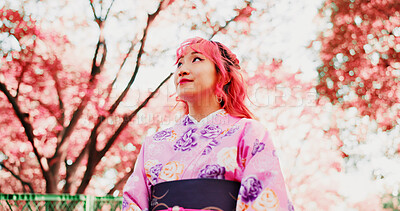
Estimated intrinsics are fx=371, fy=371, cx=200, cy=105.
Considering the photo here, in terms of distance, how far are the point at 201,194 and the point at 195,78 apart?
25.3 inches

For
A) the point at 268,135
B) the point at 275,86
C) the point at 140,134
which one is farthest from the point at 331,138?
the point at 268,135

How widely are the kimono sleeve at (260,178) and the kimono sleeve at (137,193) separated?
0.50 m

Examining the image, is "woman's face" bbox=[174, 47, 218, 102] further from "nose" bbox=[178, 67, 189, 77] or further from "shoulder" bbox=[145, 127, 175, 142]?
"shoulder" bbox=[145, 127, 175, 142]

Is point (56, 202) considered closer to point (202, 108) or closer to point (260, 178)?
point (202, 108)

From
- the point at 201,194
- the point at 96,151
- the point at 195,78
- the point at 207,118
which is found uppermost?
the point at 96,151

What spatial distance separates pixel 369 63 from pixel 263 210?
5.57 m

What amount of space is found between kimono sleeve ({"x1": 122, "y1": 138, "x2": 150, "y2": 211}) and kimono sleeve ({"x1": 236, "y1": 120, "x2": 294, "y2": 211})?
50 centimetres

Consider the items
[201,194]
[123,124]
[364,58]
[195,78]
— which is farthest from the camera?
[364,58]

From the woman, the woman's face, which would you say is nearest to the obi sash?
the woman

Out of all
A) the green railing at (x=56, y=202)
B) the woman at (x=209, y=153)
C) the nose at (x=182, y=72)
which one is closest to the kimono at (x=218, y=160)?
the woman at (x=209, y=153)

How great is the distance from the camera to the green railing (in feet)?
12.7

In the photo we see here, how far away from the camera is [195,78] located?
197cm

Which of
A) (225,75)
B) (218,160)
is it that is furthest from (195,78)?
(218,160)

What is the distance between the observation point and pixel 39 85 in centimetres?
579
